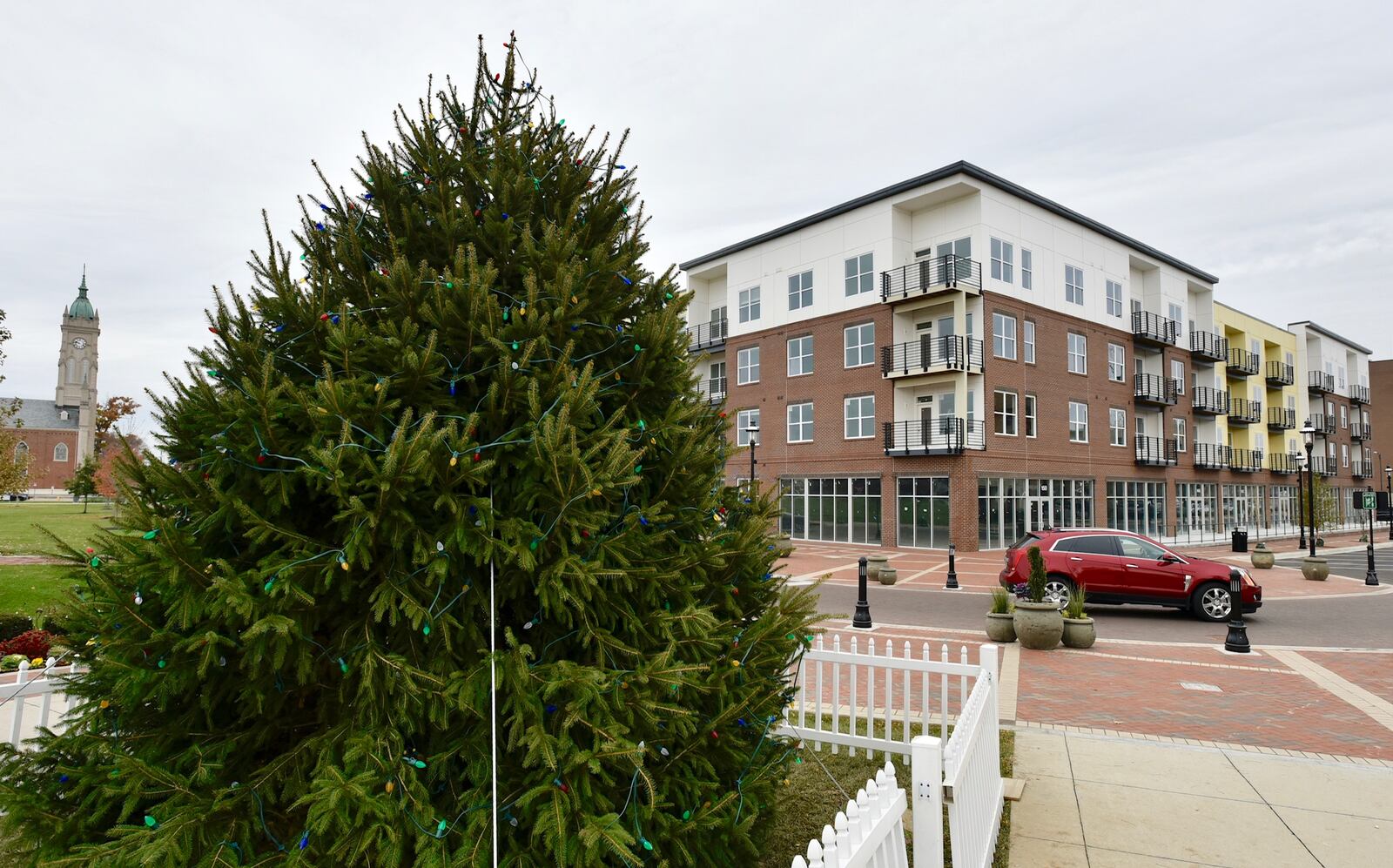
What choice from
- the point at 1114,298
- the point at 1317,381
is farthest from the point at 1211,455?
the point at 1317,381

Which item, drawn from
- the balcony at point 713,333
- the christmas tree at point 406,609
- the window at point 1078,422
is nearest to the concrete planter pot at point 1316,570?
the window at point 1078,422

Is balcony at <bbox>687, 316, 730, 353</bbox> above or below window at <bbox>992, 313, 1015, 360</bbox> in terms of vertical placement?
above

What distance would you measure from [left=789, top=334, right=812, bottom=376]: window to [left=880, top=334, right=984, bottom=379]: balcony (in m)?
4.54

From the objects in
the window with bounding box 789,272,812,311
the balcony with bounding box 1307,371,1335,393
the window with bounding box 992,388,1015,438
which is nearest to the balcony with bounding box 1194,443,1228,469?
the window with bounding box 992,388,1015,438

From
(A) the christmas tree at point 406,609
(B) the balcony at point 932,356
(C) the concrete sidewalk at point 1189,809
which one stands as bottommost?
(C) the concrete sidewalk at point 1189,809

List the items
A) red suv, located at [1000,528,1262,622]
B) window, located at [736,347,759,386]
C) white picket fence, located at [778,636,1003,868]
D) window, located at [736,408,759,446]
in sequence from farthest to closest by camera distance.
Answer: window, located at [736,347,759,386]
window, located at [736,408,759,446]
red suv, located at [1000,528,1262,622]
white picket fence, located at [778,636,1003,868]

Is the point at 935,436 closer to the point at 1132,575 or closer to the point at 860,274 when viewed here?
the point at 860,274

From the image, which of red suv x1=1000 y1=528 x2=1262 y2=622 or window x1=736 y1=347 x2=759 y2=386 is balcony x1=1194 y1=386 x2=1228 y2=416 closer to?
window x1=736 y1=347 x2=759 y2=386

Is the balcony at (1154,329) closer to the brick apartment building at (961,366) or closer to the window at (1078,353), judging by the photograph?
the brick apartment building at (961,366)

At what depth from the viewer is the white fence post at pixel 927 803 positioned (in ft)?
10.0

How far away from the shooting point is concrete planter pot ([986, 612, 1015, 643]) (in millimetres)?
12648

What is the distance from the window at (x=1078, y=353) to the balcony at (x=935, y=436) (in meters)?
8.52

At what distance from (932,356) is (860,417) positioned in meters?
4.74

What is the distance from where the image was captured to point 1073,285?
38000mm
